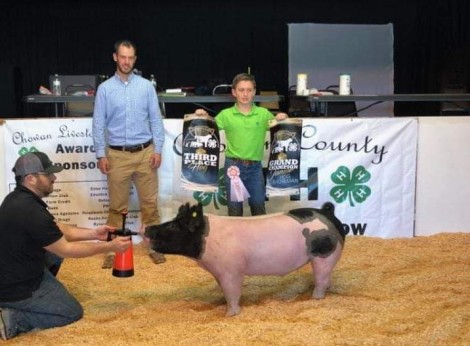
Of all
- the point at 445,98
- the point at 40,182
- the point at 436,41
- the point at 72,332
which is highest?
the point at 436,41

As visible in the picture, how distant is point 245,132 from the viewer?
14.6 ft

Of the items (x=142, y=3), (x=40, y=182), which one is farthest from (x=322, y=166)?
(x=142, y=3)

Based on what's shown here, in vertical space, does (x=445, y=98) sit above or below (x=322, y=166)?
above

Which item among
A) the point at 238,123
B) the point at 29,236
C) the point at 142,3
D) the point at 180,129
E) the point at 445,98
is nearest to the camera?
the point at 29,236

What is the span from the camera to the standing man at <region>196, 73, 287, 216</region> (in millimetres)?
4473

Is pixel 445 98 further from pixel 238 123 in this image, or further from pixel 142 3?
pixel 142 3

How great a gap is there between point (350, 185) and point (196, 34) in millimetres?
5935

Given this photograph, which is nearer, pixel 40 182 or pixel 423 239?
pixel 40 182

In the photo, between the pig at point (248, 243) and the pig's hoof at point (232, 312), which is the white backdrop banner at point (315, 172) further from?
the pig's hoof at point (232, 312)

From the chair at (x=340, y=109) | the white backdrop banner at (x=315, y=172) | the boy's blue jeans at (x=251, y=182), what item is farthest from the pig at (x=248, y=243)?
the chair at (x=340, y=109)

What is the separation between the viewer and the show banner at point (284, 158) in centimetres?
486

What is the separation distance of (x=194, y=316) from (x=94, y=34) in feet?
25.8

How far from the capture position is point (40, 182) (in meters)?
3.22

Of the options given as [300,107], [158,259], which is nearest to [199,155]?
[158,259]
